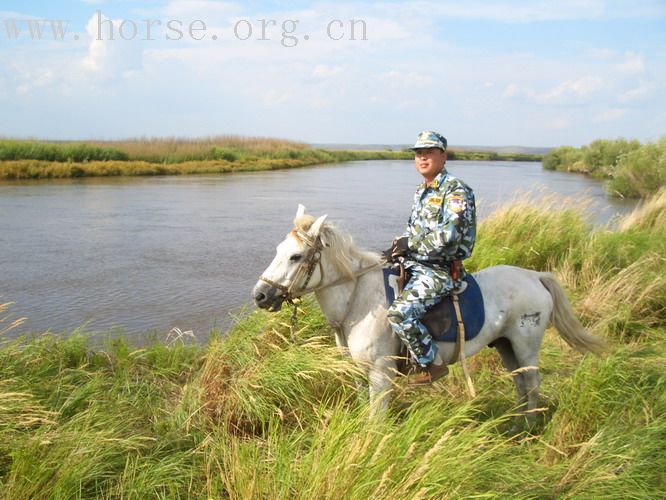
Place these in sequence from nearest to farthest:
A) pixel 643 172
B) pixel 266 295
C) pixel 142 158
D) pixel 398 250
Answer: pixel 266 295
pixel 398 250
pixel 643 172
pixel 142 158

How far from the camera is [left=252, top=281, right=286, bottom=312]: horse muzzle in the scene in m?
3.48

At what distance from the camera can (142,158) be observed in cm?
3072

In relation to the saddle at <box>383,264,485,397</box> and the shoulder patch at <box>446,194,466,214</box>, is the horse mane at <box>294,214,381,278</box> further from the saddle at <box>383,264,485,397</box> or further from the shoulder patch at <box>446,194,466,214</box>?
the shoulder patch at <box>446,194,466,214</box>

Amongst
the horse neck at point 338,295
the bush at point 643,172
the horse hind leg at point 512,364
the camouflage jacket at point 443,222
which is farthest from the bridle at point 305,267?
the bush at point 643,172

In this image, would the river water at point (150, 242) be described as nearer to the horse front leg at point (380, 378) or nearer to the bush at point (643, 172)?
the bush at point (643, 172)

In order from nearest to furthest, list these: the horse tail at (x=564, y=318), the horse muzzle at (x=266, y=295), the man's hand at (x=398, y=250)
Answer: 1. the horse muzzle at (x=266, y=295)
2. the man's hand at (x=398, y=250)
3. the horse tail at (x=564, y=318)

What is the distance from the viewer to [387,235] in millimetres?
13703

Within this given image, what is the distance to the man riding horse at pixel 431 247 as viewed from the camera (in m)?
3.53

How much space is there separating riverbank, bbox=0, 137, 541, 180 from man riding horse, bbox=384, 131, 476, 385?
970 inches

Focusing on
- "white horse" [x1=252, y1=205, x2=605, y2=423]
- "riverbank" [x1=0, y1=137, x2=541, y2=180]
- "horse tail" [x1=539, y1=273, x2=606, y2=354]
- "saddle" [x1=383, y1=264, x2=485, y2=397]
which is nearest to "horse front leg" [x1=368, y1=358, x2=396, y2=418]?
"white horse" [x1=252, y1=205, x2=605, y2=423]

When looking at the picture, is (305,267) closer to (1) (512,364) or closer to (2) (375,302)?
(2) (375,302)

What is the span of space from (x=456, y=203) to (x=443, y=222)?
0.15 m

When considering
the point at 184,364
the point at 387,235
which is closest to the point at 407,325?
the point at 184,364

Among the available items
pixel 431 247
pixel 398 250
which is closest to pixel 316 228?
pixel 398 250
